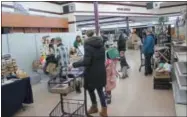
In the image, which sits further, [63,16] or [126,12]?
[126,12]

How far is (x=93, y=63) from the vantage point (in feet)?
12.4

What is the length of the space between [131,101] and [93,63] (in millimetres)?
1600

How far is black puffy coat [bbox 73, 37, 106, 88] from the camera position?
3.72 metres

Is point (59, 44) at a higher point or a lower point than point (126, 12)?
lower

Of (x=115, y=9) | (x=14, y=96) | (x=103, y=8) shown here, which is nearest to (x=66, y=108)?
(x=14, y=96)

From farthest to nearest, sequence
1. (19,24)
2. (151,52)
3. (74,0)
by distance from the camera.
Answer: (74,0)
(19,24)
(151,52)

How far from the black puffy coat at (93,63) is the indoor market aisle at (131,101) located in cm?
83

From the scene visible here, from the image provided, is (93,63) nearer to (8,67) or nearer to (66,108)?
(66,108)

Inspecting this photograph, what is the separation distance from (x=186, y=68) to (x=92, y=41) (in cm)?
171

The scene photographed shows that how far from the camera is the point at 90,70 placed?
3.80m

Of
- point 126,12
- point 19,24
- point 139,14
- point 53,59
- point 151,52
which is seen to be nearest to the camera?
point 53,59

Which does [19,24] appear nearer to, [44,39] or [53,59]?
[44,39]

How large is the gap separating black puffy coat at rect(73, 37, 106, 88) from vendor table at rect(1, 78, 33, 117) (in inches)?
58.4

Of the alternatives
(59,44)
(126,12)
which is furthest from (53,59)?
(126,12)
